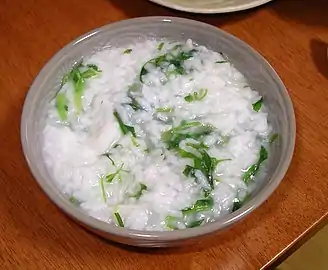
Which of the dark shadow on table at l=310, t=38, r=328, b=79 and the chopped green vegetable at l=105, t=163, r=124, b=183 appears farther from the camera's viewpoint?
the dark shadow on table at l=310, t=38, r=328, b=79

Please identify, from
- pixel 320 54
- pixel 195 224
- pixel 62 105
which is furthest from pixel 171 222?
pixel 320 54

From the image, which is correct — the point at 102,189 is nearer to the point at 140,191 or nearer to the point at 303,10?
the point at 140,191

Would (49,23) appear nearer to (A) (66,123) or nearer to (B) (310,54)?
(A) (66,123)

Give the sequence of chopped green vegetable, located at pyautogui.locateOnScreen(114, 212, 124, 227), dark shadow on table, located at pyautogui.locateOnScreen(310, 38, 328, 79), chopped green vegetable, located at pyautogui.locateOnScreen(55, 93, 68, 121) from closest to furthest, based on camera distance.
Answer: chopped green vegetable, located at pyautogui.locateOnScreen(114, 212, 124, 227) < chopped green vegetable, located at pyautogui.locateOnScreen(55, 93, 68, 121) < dark shadow on table, located at pyautogui.locateOnScreen(310, 38, 328, 79)

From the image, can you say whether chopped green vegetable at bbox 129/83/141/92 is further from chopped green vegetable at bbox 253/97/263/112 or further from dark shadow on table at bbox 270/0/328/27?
dark shadow on table at bbox 270/0/328/27

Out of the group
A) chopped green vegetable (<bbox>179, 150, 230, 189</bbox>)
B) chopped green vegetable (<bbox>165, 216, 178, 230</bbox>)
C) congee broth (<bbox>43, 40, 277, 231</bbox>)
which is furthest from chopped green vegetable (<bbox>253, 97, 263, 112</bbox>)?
chopped green vegetable (<bbox>165, 216, 178, 230</bbox>)
